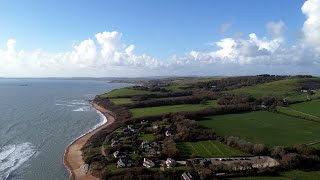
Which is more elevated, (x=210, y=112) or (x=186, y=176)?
(x=210, y=112)

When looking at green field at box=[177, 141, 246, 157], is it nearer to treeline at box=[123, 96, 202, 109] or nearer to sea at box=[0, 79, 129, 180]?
sea at box=[0, 79, 129, 180]

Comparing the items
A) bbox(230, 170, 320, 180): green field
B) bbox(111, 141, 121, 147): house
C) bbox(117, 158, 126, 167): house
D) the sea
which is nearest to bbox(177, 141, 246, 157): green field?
bbox(230, 170, 320, 180): green field

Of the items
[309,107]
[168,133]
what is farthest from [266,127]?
[309,107]

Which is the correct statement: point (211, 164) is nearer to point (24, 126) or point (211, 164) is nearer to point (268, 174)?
point (268, 174)

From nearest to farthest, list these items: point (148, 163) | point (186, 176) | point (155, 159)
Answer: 1. point (186, 176)
2. point (148, 163)
3. point (155, 159)

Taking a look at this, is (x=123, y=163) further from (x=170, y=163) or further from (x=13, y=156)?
(x=13, y=156)

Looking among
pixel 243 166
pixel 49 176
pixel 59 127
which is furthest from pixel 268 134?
pixel 59 127
